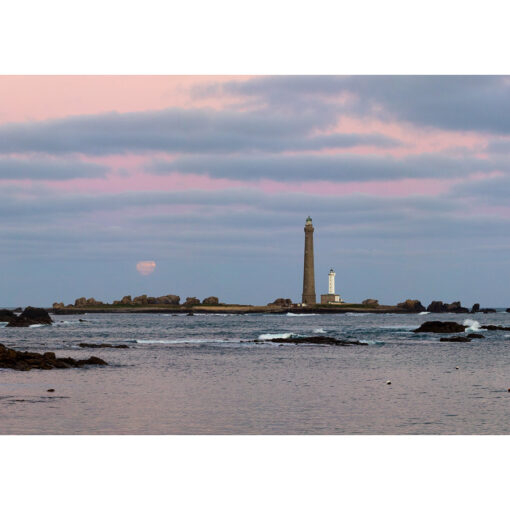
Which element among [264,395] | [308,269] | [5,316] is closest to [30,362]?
[264,395]

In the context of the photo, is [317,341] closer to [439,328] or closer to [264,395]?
[439,328]

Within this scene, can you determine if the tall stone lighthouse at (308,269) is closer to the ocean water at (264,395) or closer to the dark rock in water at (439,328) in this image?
the dark rock in water at (439,328)

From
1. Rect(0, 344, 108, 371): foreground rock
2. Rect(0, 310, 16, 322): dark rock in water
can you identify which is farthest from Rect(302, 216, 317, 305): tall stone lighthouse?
Rect(0, 344, 108, 371): foreground rock

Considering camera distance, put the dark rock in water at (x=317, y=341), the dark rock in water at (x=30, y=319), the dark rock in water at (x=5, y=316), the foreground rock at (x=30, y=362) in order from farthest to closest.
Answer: the dark rock in water at (x=5, y=316)
the dark rock in water at (x=30, y=319)
the dark rock in water at (x=317, y=341)
the foreground rock at (x=30, y=362)

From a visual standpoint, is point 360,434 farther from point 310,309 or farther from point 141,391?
point 310,309

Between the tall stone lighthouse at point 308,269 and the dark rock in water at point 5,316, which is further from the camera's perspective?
the tall stone lighthouse at point 308,269

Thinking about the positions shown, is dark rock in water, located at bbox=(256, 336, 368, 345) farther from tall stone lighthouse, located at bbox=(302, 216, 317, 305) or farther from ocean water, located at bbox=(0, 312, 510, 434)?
tall stone lighthouse, located at bbox=(302, 216, 317, 305)

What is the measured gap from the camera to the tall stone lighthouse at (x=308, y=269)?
178m

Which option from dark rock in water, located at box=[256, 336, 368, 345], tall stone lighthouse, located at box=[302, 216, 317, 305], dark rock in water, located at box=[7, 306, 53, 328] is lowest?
dark rock in water, located at box=[256, 336, 368, 345]

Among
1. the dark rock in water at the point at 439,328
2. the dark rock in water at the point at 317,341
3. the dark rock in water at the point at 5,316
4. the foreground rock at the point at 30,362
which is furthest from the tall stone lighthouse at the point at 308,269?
the foreground rock at the point at 30,362

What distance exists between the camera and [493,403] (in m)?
28.7

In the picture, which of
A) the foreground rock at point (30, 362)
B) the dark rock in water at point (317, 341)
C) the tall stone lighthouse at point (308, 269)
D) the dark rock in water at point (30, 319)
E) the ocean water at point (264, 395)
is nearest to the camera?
the ocean water at point (264, 395)

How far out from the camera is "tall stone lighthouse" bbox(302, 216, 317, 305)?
178 meters
